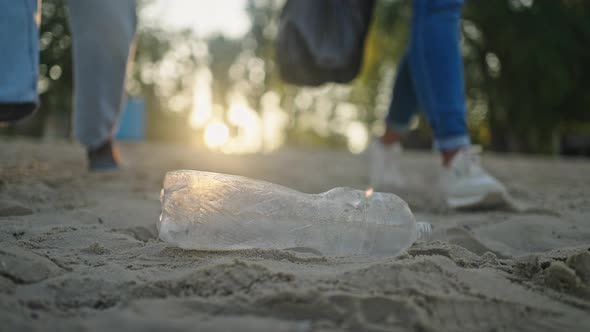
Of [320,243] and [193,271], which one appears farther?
[320,243]

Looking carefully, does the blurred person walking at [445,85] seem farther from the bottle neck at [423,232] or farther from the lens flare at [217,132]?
the lens flare at [217,132]

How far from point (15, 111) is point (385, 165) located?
6.95ft

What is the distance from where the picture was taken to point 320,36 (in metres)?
2.91

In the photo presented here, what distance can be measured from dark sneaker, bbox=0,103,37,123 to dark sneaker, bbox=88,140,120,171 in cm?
99

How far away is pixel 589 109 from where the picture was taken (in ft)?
42.8

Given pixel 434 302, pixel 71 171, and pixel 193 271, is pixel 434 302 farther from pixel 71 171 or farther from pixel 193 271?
pixel 71 171

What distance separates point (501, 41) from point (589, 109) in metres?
2.56

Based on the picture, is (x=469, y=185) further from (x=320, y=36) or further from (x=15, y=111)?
(x=15, y=111)

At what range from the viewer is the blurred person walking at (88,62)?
1.80 metres

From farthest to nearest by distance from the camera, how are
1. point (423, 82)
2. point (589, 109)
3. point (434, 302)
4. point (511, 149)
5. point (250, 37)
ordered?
point (250, 37), point (511, 149), point (589, 109), point (423, 82), point (434, 302)

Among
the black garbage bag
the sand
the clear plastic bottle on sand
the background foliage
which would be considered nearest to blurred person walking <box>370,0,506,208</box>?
the black garbage bag

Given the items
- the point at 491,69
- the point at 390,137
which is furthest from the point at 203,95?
the point at 390,137

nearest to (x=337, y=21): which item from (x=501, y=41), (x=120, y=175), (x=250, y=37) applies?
(x=120, y=175)

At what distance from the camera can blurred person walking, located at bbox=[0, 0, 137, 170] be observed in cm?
180
